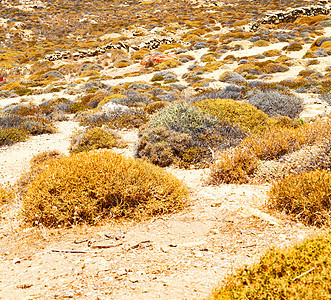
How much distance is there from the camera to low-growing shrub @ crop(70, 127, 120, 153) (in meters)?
8.47

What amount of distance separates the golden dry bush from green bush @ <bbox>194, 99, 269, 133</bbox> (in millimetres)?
3823

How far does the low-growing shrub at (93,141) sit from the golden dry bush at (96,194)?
3.89 meters

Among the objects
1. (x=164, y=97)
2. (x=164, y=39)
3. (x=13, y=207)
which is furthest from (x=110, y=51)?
(x=13, y=207)

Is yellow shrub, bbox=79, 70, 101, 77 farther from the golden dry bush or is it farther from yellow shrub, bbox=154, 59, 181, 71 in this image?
the golden dry bush

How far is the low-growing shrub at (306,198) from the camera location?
332 centimetres

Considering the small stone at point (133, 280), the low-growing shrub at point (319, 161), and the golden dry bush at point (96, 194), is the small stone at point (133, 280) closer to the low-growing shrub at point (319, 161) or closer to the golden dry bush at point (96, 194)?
the golden dry bush at point (96, 194)

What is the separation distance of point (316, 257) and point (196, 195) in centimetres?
276

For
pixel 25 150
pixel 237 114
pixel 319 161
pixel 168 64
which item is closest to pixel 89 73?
pixel 168 64

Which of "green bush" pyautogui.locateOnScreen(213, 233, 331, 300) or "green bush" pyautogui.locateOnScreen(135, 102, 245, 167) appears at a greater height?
"green bush" pyautogui.locateOnScreen(213, 233, 331, 300)

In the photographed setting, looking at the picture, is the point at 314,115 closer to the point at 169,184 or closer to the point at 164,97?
the point at 169,184

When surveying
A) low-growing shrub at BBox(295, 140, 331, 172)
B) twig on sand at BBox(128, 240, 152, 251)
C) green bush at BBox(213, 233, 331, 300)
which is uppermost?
green bush at BBox(213, 233, 331, 300)

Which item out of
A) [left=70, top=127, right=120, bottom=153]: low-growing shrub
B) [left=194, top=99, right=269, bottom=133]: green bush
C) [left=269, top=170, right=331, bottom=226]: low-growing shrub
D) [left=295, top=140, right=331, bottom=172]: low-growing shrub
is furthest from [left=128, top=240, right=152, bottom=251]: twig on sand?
[left=70, top=127, right=120, bottom=153]: low-growing shrub

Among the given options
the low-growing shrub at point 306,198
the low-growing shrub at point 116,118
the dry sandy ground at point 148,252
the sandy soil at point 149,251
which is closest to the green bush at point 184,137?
the sandy soil at point 149,251

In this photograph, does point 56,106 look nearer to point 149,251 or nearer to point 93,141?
point 93,141
